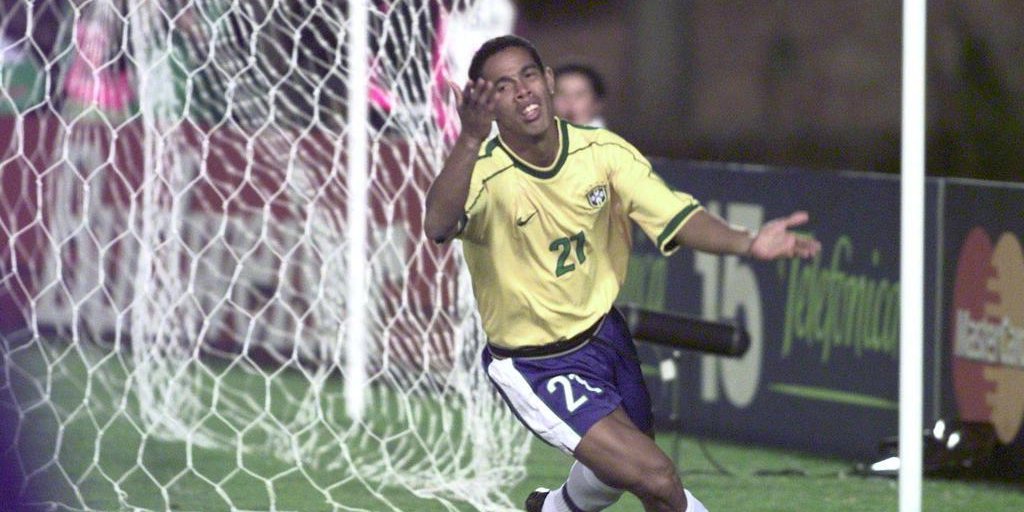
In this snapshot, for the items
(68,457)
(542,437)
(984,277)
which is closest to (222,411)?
(68,457)

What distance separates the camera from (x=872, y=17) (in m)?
13.9

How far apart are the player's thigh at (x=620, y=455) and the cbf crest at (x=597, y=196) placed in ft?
1.92

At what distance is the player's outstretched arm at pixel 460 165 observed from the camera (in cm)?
500

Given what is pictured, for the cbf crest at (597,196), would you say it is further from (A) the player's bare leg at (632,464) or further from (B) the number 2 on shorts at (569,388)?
(A) the player's bare leg at (632,464)

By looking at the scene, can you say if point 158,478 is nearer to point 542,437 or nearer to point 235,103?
point 235,103

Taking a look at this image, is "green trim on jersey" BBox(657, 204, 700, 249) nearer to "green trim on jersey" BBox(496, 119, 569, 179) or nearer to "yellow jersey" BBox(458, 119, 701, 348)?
"yellow jersey" BBox(458, 119, 701, 348)

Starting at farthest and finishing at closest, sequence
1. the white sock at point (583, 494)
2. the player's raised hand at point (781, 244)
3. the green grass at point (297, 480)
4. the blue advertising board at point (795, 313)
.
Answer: the blue advertising board at point (795, 313) < the green grass at point (297, 480) < the white sock at point (583, 494) < the player's raised hand at point (781, 244)

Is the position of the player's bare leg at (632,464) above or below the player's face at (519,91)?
below

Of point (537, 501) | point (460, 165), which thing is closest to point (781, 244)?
point (460, 165)

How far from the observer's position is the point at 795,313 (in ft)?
29.4

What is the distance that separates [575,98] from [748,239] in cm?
356

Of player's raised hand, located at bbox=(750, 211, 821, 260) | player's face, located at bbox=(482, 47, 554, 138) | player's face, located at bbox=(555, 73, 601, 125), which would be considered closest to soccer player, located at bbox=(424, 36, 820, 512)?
player's face, located at bbox=(482, 47, 554, 138)

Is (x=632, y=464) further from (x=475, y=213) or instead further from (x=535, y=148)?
(x=535, y=148)

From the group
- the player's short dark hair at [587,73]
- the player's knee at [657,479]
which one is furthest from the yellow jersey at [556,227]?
the player's short dark hair at [587,73]
